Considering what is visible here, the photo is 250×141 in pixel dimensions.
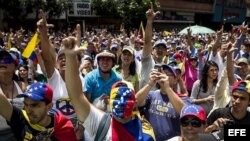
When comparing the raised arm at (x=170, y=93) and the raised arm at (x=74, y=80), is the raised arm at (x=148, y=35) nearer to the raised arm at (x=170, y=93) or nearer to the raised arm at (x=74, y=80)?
the raised arm at (x=170, y=93)

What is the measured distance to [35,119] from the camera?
3.26 metres

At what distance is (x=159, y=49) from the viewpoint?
21.0ft

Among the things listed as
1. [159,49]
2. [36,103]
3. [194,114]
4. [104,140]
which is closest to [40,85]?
[36,103]

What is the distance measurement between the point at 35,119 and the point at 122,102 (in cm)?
69

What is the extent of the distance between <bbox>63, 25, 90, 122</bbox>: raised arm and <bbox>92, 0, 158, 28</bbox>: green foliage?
3072 centimetres

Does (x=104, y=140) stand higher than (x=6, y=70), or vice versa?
(x=6, y=70)

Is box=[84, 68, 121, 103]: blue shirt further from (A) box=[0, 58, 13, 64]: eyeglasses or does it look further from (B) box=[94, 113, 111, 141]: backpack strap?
(B) box=[94, 113, 111, 141]: backpack strap

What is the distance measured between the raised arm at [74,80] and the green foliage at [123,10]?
1209 inches

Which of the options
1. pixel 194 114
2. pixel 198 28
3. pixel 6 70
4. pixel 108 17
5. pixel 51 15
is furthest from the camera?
pixel 108 17

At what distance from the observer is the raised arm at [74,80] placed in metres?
3.23

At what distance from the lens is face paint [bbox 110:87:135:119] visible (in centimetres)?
325

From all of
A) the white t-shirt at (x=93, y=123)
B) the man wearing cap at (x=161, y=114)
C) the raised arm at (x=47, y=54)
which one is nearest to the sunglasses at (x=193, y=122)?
the white t-shirt at (x=93, y=123)

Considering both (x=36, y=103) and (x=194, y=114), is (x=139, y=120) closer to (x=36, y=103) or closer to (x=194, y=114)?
(x=194, y=114)

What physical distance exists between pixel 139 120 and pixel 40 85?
847mm
